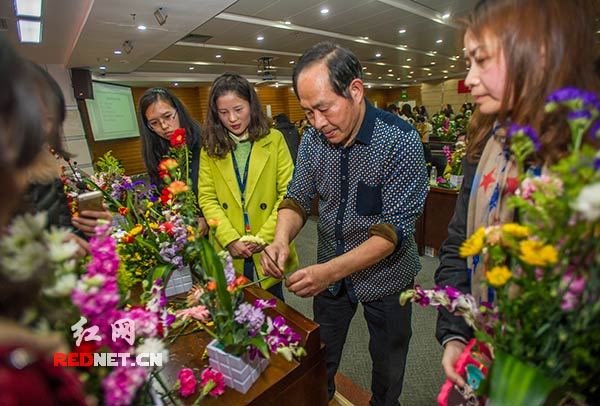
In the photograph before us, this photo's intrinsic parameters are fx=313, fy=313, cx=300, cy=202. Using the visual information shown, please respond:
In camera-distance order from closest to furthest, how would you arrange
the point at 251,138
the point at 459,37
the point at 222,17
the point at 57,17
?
the point at 459,37, the point at 251,138, the point at 57,17, the point at 222,17

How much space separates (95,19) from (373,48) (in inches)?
306

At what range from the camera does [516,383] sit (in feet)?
1.38

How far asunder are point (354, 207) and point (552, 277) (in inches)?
34.2

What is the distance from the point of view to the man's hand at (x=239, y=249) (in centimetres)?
150

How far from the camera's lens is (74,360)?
0.40m

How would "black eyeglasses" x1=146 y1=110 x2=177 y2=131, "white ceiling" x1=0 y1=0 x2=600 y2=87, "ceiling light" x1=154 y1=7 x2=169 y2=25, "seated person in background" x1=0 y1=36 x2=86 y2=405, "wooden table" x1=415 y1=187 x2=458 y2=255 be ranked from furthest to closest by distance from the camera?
"white ceiling" x1=0 y1=0 x2=600 y2=87 < "ceiling light" x1=154 y1=7 x2=169 y2=25 < "wooden table" x1=415 y1=187 x2=458 y2=255 < "black eyeglasses" x1=146 y1=110 x2=177 y2=131 < "seated person in background" x1=0 y1=36 x2=86 y2=405

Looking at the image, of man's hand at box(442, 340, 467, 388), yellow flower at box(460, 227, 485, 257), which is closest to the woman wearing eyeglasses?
man's hand at box(442, 340, 467, 388)

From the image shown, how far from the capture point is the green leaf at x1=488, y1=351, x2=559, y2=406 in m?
0.41

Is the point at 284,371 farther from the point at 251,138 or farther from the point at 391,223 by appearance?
the point at 251,138

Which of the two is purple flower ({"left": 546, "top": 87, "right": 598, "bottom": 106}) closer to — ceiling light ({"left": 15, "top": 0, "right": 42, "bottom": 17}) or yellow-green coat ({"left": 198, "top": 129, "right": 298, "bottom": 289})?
yellow-green coat ({"left": 198, "top": 129, "right": 298, "bottom": 289})

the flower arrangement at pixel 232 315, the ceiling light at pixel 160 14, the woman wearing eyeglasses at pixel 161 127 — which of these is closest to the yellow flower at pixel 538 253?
the flower arrangement at pixel 232 315

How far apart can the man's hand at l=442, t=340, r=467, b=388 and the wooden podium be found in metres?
0.35

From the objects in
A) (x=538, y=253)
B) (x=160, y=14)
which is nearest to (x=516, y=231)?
(x=538, y=253)

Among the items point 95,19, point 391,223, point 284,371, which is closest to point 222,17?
point 95,19
